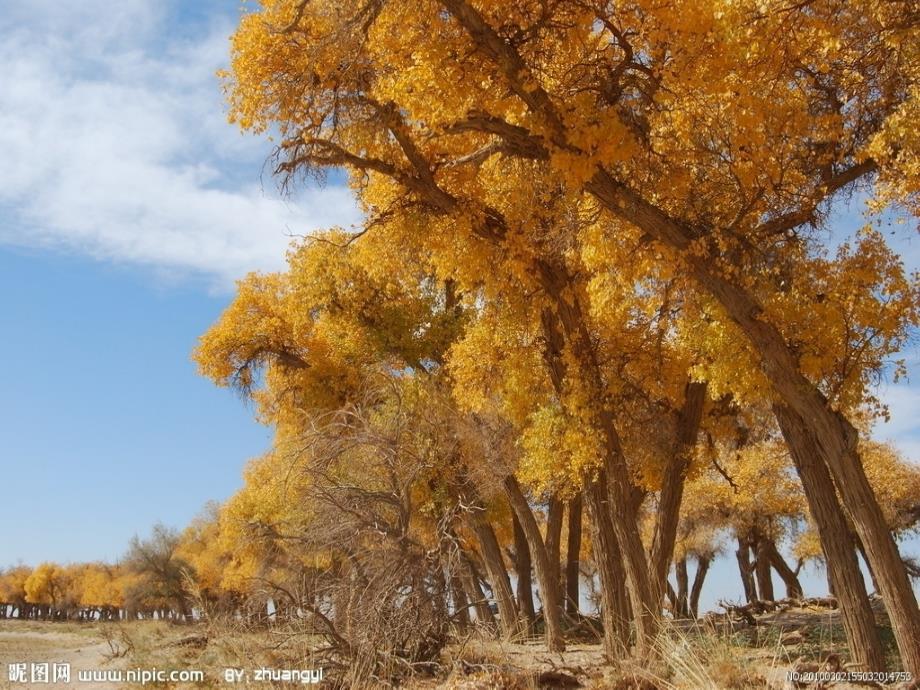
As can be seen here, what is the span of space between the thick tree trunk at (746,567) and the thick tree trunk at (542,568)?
1432cm

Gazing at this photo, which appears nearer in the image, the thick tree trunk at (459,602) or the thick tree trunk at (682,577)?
the thick tree trunk at (459,602)

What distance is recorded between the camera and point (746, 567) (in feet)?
99.6

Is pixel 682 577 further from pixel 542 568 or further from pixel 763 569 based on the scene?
pixel 542 568

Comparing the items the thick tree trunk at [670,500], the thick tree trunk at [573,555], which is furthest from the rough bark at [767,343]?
the thick tree trunk at [573,555]

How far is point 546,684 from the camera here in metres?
9.87

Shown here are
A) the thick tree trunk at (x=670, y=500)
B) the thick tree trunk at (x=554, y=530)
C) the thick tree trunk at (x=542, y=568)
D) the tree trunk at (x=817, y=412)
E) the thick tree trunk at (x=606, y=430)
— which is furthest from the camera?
the thick tree trunk at (x=554, y=530)

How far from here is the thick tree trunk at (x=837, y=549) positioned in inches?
408

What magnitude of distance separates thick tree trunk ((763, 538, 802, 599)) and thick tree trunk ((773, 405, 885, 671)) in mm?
17758

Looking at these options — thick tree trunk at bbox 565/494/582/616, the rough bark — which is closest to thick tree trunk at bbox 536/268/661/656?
the rough bark

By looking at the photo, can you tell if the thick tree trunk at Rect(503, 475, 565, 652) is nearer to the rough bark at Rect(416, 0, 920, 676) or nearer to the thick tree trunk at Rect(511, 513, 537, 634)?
the thick tree trunk at Rect(511, 513, 537, 634)

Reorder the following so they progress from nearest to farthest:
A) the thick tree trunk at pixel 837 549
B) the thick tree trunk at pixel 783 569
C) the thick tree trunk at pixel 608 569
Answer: the thick tree trunk at pixel 837 549
the thick tree trunk at pixel 608 569
the thick tree trunk at pixel 783 569

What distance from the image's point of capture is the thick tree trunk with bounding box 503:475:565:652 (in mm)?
16469

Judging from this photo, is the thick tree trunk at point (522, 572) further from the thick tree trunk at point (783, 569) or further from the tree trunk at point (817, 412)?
the tree trunk at point (817, 412)

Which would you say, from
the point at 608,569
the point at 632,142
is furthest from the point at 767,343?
the point at 608,569
